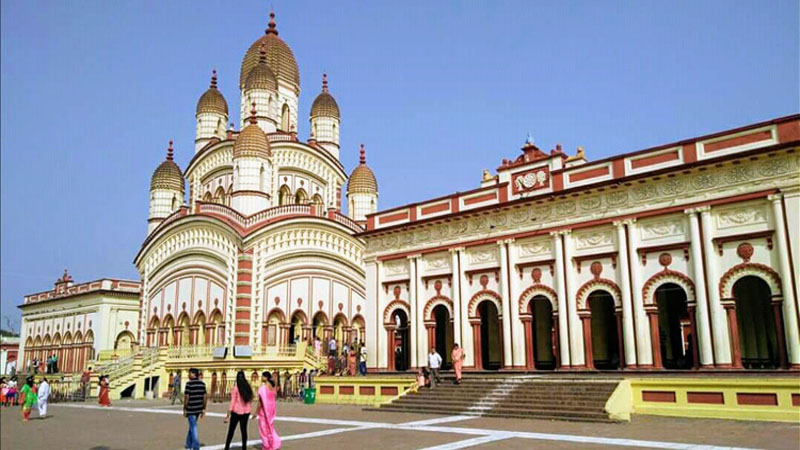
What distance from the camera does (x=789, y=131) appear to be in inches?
698

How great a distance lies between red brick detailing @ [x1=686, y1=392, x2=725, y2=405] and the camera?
54.6 ft

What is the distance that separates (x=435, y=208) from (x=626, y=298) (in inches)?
332

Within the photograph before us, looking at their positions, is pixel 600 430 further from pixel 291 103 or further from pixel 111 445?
pixel 291 103

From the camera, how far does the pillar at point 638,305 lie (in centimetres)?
1992

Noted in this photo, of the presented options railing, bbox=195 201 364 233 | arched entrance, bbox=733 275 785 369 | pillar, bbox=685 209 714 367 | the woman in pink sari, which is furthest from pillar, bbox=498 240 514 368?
railing, bbox=195 201 364 233

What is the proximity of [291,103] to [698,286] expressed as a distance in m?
30.4

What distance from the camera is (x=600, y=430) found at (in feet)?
48.7

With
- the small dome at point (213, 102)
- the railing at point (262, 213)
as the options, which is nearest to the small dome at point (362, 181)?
the railing at point (262, 213)

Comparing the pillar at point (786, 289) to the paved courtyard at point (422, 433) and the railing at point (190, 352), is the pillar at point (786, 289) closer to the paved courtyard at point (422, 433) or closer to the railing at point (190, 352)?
the paved courtyard at point (422, 433)

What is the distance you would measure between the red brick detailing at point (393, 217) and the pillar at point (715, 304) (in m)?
11.6

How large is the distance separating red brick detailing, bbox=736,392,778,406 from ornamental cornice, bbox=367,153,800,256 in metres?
5.33

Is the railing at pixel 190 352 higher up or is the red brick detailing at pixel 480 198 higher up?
the red brick detailing at pixel 480 198

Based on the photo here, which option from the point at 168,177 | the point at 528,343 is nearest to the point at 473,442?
the point at 528,343

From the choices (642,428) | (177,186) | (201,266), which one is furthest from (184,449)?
(177,186)
